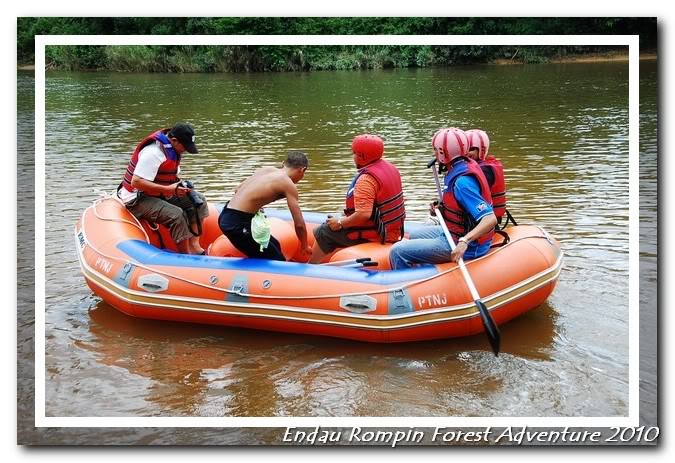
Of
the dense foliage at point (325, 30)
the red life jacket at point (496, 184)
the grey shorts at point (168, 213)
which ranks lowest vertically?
the grey shorts at point (168, 213)

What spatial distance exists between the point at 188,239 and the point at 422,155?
4680mm

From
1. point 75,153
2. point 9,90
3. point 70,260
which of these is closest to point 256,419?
point 9,90

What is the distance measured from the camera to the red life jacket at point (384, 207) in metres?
5.65

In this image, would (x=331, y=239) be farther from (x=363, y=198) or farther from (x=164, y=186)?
(x=164, y=186)

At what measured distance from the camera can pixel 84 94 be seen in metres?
8.89

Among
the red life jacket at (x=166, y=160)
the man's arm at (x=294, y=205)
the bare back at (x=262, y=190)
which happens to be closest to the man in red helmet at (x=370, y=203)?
the man's arm at (x=294, y=205)

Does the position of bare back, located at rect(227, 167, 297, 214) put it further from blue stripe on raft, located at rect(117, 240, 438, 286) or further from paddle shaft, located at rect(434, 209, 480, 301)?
paddle shaft, located at rect(434, 209, 480, 301)

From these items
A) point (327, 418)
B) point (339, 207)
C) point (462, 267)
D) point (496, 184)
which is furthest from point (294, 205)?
point (339, 207)

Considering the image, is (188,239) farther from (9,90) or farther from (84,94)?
(84,94)

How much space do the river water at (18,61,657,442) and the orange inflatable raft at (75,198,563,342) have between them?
184 mm

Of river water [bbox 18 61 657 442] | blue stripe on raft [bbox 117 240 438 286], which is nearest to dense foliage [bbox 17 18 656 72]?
river water [bbox 18 61 657 442]

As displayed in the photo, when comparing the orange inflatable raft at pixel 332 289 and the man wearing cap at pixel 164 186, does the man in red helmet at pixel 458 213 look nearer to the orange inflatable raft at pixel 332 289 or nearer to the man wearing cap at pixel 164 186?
the orange inflatable raft at pixel 332 289

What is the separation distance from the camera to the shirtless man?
5543mm

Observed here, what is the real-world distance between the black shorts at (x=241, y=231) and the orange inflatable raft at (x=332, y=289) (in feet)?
0.40
